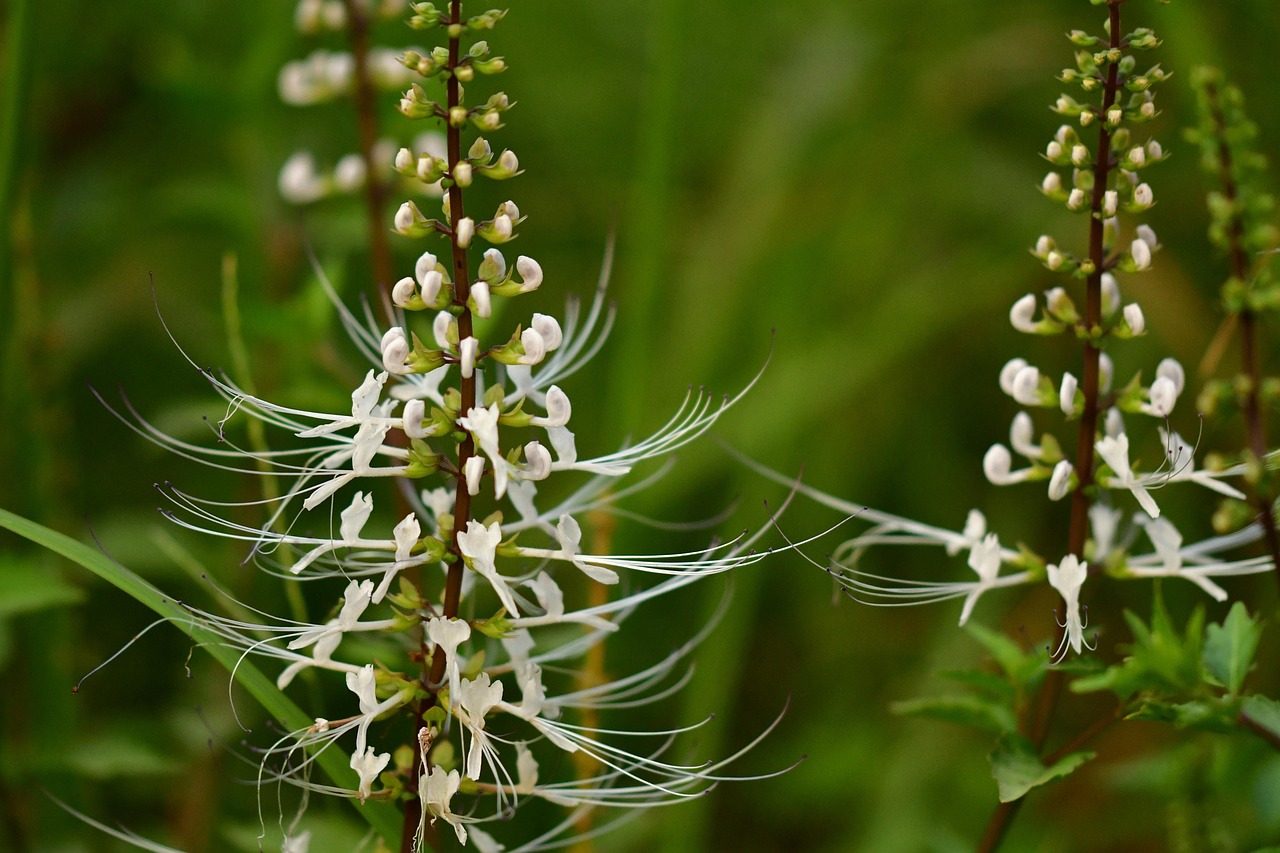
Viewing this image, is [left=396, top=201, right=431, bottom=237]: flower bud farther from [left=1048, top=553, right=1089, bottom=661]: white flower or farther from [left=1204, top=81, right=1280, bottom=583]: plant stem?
[left=1204, top=81, right=1280, bottom=583]: plant stem

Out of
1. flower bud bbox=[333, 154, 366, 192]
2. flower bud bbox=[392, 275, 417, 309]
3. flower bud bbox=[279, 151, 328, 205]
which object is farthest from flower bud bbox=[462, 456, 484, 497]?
flower bud bbox=[279, 151, 328, 205]

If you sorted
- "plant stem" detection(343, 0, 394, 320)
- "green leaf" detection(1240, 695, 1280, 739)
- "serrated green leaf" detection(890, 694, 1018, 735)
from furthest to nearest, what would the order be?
"plant stem" detection(343, 0, 394, 320)
"serrated green leaf" detection(890, 694, 1018, 735)
"green leaf" detection(1240, 695, 1280, 739)

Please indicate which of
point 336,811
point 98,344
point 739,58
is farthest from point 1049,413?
point 98,344

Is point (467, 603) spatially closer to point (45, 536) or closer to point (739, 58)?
point (45, 536)

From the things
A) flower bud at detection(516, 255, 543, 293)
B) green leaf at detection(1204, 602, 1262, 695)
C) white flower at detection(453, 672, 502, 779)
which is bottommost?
white flower at detection(453, 672, 502, 779)

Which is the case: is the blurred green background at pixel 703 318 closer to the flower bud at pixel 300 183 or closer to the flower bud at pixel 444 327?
the flower bud at pixel 300 183

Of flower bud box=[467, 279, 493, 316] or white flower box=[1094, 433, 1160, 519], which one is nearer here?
flower bud box=[467, 279, 493, 316]

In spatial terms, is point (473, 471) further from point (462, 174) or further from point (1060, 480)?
point (1060, 480)

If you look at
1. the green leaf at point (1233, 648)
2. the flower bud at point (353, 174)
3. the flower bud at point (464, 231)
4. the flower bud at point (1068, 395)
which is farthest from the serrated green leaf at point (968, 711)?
the flower bud at point (353, 174)
